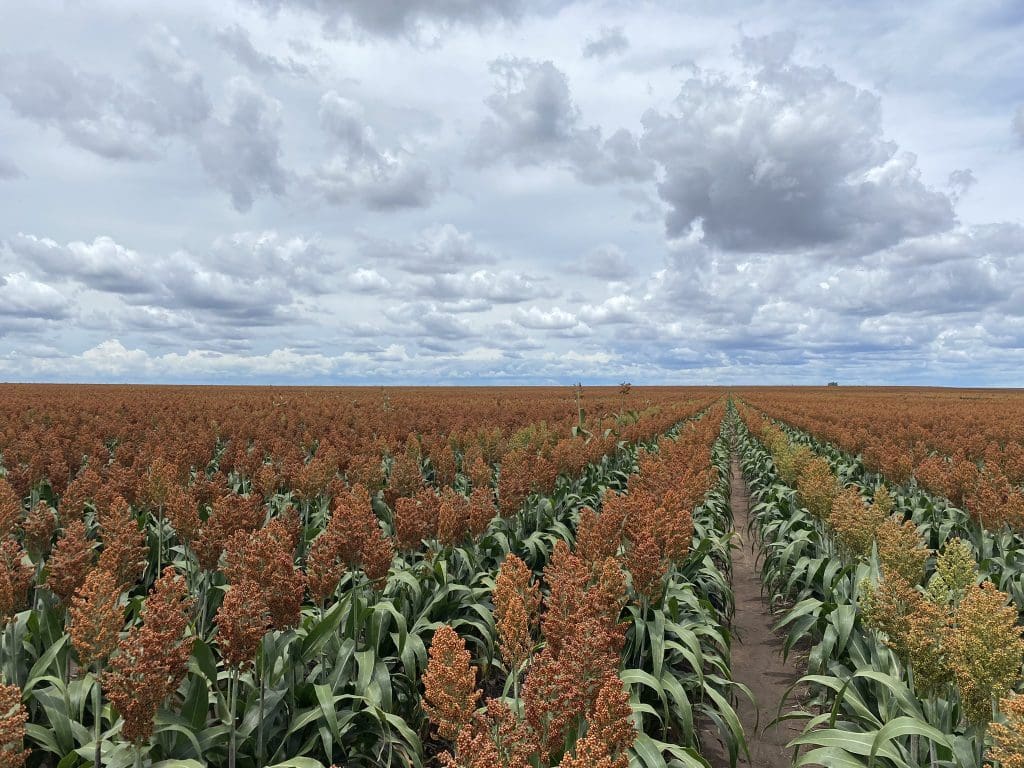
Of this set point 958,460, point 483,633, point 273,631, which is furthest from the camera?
point 958,460

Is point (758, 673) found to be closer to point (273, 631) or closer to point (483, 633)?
point (483, 633)

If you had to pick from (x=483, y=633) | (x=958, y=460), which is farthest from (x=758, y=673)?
(x=958, y=460)

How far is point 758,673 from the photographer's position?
6.77 m

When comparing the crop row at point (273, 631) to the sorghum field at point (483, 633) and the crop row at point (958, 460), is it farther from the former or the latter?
the crop row at point (958, 460)

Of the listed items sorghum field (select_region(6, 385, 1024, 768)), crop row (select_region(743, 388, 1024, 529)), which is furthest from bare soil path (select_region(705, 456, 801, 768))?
crop row (select_region(743, 388, 1024, 529))

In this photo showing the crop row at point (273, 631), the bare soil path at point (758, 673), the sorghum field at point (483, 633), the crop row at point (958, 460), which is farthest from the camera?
the crop row at point (958, 460)

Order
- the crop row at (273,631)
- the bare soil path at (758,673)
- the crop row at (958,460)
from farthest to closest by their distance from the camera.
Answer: the crop row at (958,460), the bare soil path at (758,673), the crop row at (273,631)

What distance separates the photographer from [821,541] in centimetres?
809

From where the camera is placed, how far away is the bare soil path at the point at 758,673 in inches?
204

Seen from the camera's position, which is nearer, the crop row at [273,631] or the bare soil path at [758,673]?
the crop row at [273,631]

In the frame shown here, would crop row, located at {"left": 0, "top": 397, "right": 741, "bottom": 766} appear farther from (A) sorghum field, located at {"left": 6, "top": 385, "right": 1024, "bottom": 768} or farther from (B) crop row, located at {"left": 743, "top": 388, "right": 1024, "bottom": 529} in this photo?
(B) crop row, located at {"left": 743, "top": 388, "right": 1024, "bottom": 529}

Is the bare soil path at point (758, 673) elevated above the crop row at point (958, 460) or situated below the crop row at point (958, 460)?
below

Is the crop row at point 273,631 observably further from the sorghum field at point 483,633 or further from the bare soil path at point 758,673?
the bare soil path at point 758,673

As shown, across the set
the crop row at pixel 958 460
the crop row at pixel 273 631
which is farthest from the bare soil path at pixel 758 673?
the crop row at pixel 958 460
